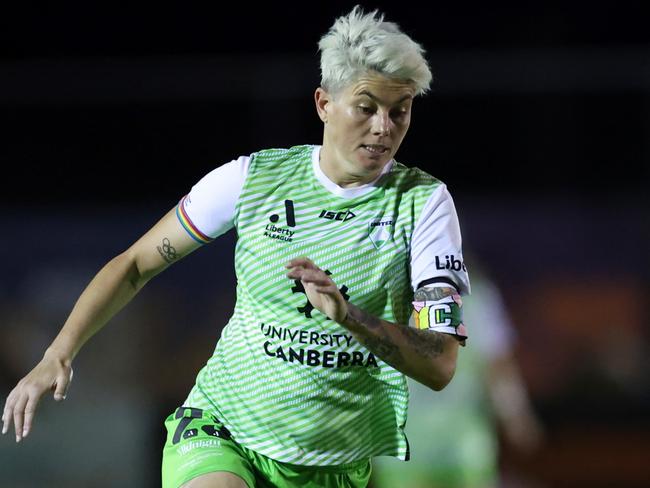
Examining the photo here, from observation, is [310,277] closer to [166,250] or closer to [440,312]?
[440,312]

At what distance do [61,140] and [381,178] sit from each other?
485 centimetres

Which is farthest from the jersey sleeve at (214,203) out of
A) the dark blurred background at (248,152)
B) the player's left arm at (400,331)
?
the dark blurred background at (248,152)

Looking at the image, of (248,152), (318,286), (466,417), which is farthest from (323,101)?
(248,152)

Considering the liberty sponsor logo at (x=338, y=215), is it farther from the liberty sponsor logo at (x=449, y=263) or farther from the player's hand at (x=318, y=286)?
the player's hand at (x=318, y=286)

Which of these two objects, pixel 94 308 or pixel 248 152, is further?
pixel 248 152

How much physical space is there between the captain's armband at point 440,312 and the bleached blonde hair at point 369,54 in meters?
0.63

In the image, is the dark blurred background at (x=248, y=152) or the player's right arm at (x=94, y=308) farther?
the dark blurred background at (x=248, y=152)

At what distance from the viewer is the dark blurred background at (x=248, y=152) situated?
6961mm

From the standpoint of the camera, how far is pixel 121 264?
3436 mm

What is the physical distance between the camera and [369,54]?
10.5ft

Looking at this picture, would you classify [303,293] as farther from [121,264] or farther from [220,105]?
[220,105]

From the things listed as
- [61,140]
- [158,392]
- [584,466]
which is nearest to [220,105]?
[61,140]

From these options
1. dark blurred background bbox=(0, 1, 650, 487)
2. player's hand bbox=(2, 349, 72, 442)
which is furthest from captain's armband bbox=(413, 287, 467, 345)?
dark blurred background bbox=(0, 1, 650, 487)

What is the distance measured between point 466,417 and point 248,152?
254cm
